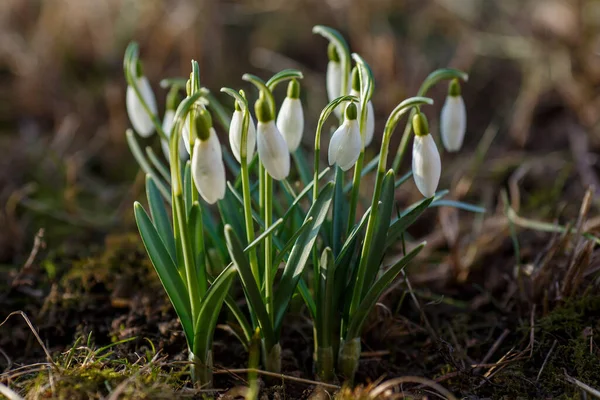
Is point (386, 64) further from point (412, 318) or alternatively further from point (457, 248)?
point (412, 318)

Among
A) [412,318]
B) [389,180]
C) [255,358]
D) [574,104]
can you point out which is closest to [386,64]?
[574,104]

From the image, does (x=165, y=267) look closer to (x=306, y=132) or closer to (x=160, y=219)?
(x=160, y=219)

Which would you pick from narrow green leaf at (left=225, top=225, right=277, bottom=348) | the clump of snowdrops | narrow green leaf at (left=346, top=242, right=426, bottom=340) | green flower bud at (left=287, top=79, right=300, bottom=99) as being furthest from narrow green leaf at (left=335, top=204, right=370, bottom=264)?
green flower bud at (left=287, top=79, right=300, bottom=99)

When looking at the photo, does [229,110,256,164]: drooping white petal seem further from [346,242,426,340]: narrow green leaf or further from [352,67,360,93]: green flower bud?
[346,242,426,340]: narrow green leaf

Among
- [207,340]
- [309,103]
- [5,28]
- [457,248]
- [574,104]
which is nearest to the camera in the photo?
[207,340]

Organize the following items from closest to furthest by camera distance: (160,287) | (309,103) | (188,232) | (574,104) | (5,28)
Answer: (188,232)
(160,287)
(574,104)
(309,103)
(5,28)

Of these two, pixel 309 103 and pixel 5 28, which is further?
pixel 5 28
